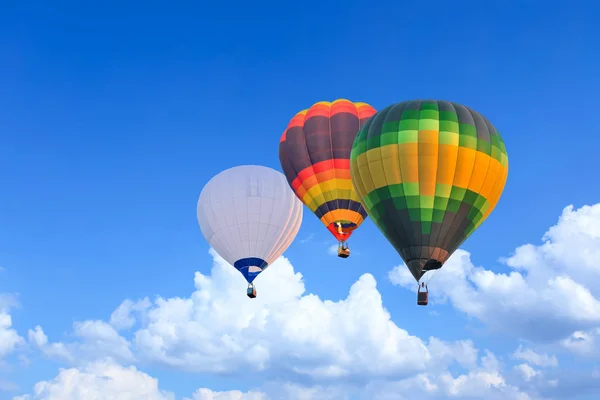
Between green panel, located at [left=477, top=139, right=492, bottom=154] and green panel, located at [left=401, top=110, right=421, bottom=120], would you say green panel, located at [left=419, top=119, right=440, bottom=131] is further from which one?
green panel, located at [left=477, top=139, right=492, bottom=154]

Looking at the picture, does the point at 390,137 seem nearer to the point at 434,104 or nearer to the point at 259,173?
the point at 434,104

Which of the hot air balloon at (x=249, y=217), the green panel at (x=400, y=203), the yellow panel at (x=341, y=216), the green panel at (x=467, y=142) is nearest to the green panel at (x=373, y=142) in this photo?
the green panel at (x=400, y=203)

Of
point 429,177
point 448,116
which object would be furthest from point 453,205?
point 448,116

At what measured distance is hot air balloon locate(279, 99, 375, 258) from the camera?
4075 centimetres

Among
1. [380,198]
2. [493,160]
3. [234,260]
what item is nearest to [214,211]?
[234,260]

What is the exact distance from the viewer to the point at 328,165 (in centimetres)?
4069

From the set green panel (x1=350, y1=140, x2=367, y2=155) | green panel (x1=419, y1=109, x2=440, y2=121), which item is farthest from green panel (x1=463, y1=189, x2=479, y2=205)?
green panel (x1=350, y1=140, x2=367, y2=155)

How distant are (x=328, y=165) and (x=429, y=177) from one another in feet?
24.8

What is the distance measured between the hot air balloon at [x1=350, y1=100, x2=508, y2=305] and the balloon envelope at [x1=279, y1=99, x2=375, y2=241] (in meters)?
5.30

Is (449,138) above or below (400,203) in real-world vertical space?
above

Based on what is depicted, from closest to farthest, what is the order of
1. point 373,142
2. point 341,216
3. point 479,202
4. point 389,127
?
point 479,202 → point 389,127 → point 373,142 → point 341,216

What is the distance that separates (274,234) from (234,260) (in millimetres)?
2487

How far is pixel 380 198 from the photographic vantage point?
115 ft

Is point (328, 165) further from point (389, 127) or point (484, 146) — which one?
point (484, 146)
